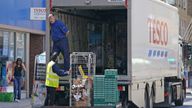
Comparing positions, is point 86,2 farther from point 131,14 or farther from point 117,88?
point 117,88

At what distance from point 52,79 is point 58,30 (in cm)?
128

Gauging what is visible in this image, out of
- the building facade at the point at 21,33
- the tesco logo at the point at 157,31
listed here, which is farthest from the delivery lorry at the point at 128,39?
the building facade at the point at 21,33

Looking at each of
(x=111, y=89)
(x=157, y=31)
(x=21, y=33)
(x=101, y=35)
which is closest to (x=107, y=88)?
(x=111, y=89)

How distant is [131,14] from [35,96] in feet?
12.4

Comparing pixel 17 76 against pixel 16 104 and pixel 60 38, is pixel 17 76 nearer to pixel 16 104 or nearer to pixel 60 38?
pixel 16 104

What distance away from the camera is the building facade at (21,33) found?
25.0 meters

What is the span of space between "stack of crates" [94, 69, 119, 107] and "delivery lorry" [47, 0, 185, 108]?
350 mm

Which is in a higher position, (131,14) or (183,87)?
(131,14)

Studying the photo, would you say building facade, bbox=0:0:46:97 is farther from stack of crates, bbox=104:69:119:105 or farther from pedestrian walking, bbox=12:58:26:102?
stack of crates, bbox=104:69:119:105

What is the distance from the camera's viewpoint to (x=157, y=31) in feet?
65.2

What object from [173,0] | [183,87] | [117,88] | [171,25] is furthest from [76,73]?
[173,0]

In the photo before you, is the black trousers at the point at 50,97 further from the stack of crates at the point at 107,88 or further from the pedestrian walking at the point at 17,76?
the pedestrian walking at the point at 17,76

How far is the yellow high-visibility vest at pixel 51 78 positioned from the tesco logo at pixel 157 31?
→ 145 inches

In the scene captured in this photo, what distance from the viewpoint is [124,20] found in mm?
18531
